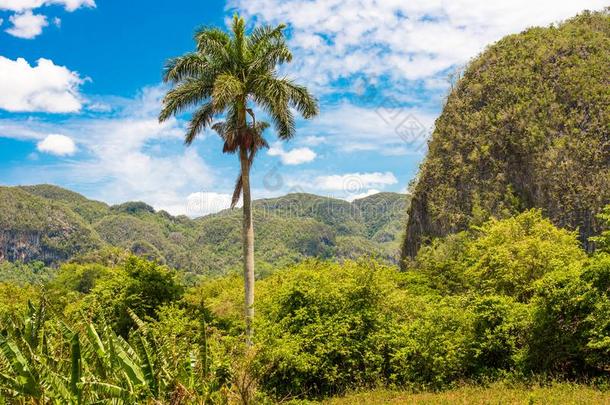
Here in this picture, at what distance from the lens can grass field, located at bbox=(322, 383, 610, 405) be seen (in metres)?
11.7

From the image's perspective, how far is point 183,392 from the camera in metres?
7.21

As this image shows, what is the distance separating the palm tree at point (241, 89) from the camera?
1727 cm

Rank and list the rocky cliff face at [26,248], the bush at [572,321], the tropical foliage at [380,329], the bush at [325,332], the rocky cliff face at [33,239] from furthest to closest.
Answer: the rocky cliff face at [33,239] → the rocky cliff face at [26,248] → the bush at [325,332] → the tropical foliage at [380,329] → the bush at [572,321]

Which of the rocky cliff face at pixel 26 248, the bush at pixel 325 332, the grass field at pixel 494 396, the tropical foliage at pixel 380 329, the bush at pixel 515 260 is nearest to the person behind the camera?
the grass field at pixel 494 396

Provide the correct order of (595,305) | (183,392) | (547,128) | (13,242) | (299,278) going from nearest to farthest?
(183,392) → (595,305) → (299,278) → (547,128) → (13,242)

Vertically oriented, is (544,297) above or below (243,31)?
below

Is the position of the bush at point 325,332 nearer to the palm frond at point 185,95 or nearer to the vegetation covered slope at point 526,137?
the palm frond at point 185,95

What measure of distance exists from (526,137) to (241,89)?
60346 mm

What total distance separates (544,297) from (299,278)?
26.8 ft

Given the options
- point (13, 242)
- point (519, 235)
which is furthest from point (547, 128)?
point (13, 242)

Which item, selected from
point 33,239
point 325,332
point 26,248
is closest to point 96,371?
point 325,332

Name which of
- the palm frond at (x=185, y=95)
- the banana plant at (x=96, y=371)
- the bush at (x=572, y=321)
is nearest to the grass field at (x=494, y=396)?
the bush at (x=572, y=321)

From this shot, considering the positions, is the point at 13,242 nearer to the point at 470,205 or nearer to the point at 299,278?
the point at 470,205

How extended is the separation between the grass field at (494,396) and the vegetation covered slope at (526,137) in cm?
5144
